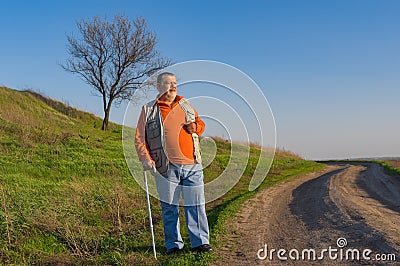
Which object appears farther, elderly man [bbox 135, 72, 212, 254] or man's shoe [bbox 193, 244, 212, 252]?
man's shoe [bbox 193, 244, 212, 252]

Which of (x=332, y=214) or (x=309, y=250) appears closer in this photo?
(x=309, y=250)

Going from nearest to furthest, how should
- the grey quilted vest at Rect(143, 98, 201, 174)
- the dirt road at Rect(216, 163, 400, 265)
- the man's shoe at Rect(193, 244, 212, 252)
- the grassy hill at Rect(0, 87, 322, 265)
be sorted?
the dirt road at Rect(216, 163, 400, 265), the grey quilted vest at Rect(143, 98, 201, 174), the man's shoe at Rect(193, 244, 212, 252), the grassy hill at Rect(0, 87, 322, 265)

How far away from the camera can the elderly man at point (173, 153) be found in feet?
16.7

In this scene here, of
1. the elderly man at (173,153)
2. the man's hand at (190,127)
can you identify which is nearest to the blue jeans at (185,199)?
the elderly man at (173,153)

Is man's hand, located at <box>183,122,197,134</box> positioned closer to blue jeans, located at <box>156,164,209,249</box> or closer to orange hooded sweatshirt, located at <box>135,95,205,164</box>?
orange hooded sweatshirt, located at <box>135,95,205,164</box>

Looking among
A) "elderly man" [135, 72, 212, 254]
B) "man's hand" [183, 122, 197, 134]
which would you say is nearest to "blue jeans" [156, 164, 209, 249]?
"elderly man" [135, 72, 212, 254]

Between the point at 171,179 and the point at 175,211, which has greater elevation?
the point at 171,179

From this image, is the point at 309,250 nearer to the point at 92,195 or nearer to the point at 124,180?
the point at 92,195

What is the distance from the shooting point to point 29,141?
14500mm

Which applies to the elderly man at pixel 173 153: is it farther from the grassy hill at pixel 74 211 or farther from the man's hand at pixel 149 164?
the grassy hill at pixel 74 211

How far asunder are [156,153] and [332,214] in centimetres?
416

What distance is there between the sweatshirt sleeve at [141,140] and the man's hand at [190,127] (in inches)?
22.5

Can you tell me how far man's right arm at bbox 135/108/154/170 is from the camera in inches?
200

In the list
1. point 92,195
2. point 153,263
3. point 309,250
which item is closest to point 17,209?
point 92,195
